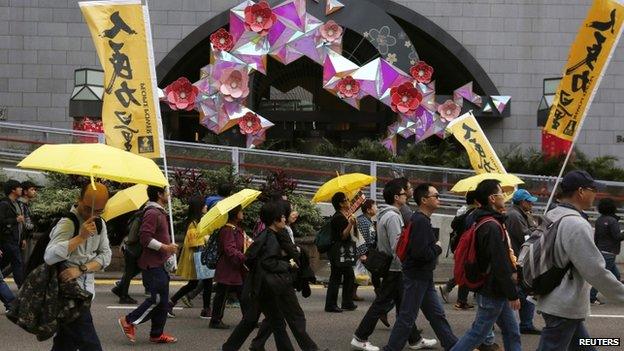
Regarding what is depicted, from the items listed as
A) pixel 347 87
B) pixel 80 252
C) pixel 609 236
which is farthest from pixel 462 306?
pixel 347 87

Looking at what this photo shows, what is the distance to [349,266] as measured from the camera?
12.0 m

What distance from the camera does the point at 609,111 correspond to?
89.0 ft

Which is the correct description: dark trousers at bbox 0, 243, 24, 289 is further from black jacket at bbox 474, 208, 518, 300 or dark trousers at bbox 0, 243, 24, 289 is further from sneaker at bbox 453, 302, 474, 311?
black jacket at bbox 474, 208, 518, 300

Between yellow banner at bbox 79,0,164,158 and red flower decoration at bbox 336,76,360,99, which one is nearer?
yellow banner at bbox 79,0,164,158

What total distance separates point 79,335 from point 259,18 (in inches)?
746

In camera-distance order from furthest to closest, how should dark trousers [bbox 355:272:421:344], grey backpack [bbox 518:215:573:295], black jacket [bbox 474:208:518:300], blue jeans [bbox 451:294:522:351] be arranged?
dark trousers [bbox 355:272:421:344]
blue jeans [bbox 451:294:522:351]
black jacket [bbox 474:208:518:300]
grey backpack [bbox 518:215:573:295]

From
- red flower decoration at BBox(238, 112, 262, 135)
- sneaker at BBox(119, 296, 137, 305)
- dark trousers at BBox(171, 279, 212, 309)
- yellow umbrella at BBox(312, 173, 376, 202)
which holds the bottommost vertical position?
sneaker at BBox(119, 296, 137, 305)

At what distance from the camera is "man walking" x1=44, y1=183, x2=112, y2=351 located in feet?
22.1

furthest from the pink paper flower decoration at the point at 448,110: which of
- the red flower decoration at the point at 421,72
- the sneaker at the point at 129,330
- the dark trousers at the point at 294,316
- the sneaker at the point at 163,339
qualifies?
the dark trousers at the point at 294,316

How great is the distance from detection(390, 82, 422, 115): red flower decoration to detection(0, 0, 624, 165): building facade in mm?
2955

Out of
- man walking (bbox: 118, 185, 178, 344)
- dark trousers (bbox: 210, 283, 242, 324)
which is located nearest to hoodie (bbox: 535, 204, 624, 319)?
man walking (bbox: 118, 185, 178, 344)

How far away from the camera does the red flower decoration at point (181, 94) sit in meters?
25.0

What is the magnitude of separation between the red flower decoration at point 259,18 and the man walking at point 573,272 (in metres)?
19.1

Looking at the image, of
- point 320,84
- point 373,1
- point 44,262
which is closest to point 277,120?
point 320,84
